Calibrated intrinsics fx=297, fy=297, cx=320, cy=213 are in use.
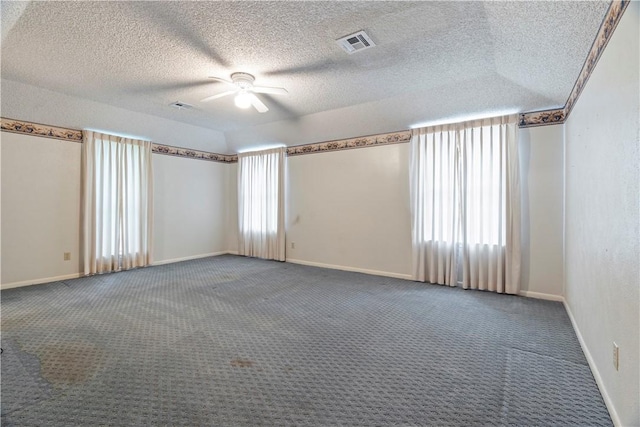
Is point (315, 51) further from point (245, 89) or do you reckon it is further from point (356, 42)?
point (245, 89)

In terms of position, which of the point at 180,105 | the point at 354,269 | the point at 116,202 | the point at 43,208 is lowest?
the point at 354,269

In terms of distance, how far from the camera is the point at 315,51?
295 centimetres

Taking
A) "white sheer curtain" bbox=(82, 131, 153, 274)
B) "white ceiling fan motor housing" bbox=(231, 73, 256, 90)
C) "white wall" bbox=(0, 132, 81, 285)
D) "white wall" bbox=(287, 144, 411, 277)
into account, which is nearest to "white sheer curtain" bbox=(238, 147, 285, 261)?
"white wall" bbox=(287, 144, 411, 277)

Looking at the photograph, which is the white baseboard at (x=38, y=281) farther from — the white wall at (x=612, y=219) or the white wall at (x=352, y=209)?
the white wall at (x=612, y=219)

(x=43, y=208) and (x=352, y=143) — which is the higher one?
(x=352, y=143)

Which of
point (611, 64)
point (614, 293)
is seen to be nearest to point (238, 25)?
point (611, 64)

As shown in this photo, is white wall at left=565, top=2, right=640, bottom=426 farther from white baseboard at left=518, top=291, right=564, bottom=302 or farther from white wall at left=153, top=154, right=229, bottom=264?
white wall at left=153, top=154, right=229, bottom=264

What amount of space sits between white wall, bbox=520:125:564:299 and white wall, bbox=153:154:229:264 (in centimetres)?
582

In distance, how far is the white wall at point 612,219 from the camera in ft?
4.59

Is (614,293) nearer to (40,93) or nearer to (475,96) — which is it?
(475,96)

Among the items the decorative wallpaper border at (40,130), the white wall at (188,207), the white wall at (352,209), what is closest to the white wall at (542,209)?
the white wall at (352,209)

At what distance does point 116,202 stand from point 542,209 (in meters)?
6.38

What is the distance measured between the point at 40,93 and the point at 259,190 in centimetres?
366

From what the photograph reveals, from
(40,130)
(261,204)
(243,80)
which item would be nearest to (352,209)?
(261,204)
